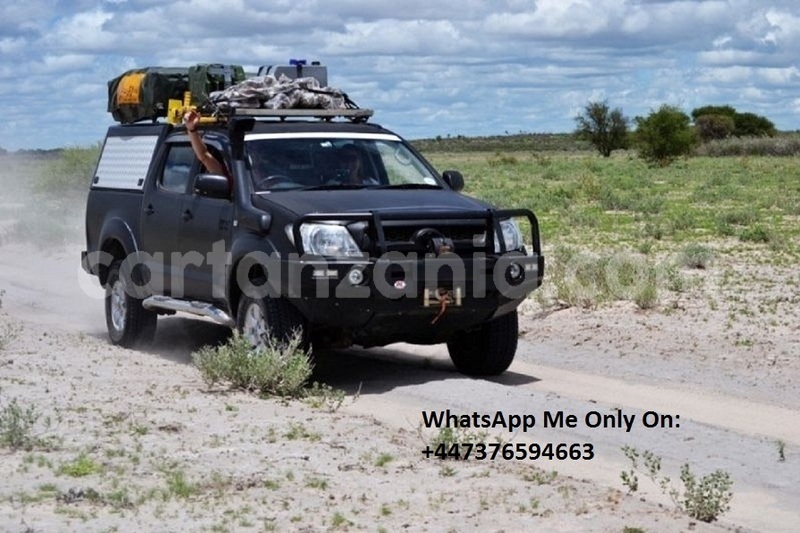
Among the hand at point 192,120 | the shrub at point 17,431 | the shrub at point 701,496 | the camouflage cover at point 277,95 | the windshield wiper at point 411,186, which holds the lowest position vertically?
the shrub at point 701,496

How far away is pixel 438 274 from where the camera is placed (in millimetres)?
10484

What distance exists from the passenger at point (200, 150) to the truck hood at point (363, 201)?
841 mm

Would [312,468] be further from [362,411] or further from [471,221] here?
[471,221]

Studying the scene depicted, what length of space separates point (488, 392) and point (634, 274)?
616 centimetres

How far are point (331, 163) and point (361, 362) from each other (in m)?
1.91

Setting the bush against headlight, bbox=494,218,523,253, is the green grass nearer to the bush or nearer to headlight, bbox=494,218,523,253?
headlight, bbox=494,218,523,253

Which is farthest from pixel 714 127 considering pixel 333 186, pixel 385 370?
pixel 333 186

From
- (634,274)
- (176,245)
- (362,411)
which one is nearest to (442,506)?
(362,411)

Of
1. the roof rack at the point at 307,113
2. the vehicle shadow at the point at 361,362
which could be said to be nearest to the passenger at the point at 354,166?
the roof rack at the point at 307,113

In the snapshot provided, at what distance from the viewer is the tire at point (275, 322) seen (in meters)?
10.7

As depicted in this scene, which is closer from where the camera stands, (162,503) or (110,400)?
(162,503)

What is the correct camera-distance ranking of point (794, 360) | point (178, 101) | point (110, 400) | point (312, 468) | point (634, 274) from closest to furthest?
point (312, 468) → point (110, 400) → point (794, 360) → point (178, 101) → point (634, 274)

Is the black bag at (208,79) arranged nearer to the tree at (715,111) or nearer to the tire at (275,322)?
the tire at (275,322)

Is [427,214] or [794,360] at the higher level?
A: [427,214]
